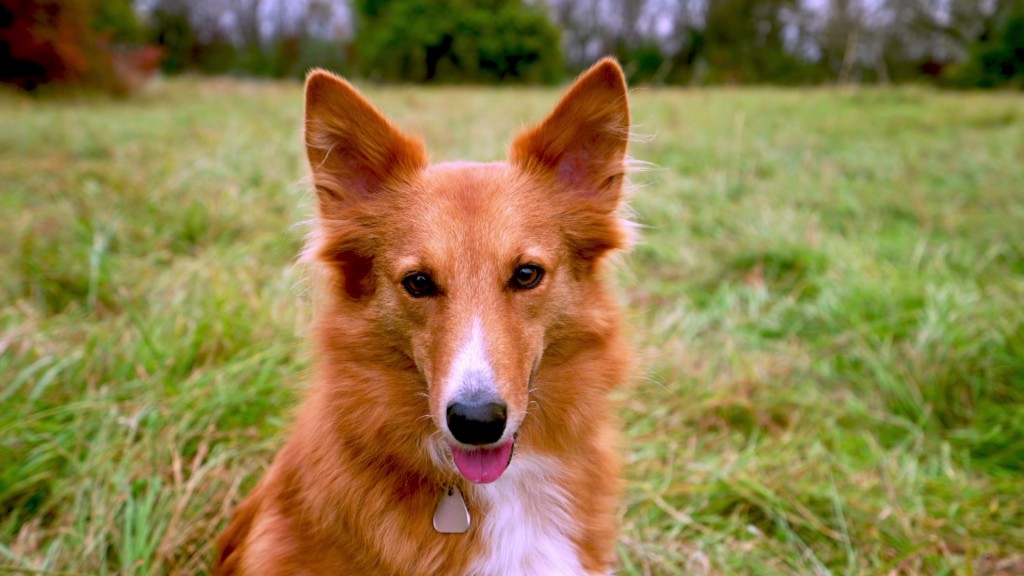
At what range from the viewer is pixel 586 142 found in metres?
2.42

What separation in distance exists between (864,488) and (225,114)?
11320 mm

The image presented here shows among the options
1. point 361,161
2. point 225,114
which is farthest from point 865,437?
point 225,114

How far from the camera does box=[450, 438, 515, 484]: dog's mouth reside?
2000mm

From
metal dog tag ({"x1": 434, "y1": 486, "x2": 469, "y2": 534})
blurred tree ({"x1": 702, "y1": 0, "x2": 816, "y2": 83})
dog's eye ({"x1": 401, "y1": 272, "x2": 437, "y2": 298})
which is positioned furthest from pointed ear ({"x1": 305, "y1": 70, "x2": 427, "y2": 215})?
blurred tree ({"x1": 702, "y1": 0, "x2": 816, "y2": 83})

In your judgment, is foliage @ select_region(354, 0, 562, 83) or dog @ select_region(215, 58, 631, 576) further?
foliage @ select_region(354, 0, 562, 83)

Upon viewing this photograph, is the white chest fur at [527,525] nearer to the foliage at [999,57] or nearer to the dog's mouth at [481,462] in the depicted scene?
the dog's mouth at [481,462]

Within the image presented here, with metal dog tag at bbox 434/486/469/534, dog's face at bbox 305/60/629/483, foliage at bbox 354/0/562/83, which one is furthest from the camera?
foliage at bbox 354/0/562/83

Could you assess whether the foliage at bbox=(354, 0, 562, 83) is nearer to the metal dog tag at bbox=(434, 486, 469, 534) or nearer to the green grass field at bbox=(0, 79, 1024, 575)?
the green grass field at bbox=(0, 79, 1024, 575)

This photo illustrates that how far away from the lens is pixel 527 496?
2.18 meters

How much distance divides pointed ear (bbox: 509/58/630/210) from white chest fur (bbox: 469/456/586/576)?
3.12ft

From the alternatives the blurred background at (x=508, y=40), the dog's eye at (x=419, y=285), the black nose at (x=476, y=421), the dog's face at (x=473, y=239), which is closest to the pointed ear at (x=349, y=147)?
the dog's face at (x=473, y=239)

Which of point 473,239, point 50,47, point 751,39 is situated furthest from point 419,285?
point 751,39

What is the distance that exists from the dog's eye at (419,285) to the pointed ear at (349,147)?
0.40 meters

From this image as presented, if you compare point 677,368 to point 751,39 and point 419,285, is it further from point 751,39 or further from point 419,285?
point 751,39
